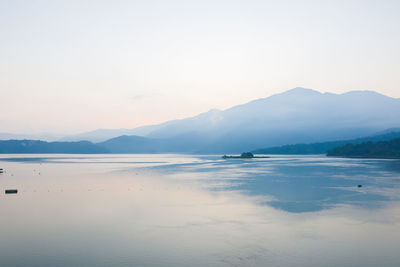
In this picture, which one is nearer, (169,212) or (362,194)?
(169,212)

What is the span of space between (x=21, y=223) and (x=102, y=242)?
966 centimetres

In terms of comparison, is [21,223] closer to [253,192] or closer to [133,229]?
[133,229]

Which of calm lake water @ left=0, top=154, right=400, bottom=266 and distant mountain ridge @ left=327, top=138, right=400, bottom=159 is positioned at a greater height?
distant mountain ridge @ left=327, top=138, right=400, bottom=159

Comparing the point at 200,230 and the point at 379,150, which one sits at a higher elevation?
the point at 379,150

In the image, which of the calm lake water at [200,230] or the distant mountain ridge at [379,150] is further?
the distant mountain ridge at [379,150]

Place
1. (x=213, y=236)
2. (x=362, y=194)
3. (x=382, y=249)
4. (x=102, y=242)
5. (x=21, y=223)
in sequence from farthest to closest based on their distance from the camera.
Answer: (x=362, y=194) < (x=21, y=223) < (x=213, y=236) < (x=102, y=242) < (x=382, y=249)

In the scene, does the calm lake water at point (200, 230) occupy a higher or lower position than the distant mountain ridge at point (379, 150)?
lower

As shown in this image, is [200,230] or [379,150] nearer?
[200,230]

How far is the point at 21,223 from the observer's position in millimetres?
26609

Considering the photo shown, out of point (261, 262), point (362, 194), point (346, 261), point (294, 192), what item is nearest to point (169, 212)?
point (261, 262)

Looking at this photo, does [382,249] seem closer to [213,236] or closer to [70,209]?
[213,236]

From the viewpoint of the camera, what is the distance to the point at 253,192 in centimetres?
4512

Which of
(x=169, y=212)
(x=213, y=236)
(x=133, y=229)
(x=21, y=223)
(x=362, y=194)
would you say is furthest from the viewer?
(x=362, y=194)

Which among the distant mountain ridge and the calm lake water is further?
the distant mountain ridge
